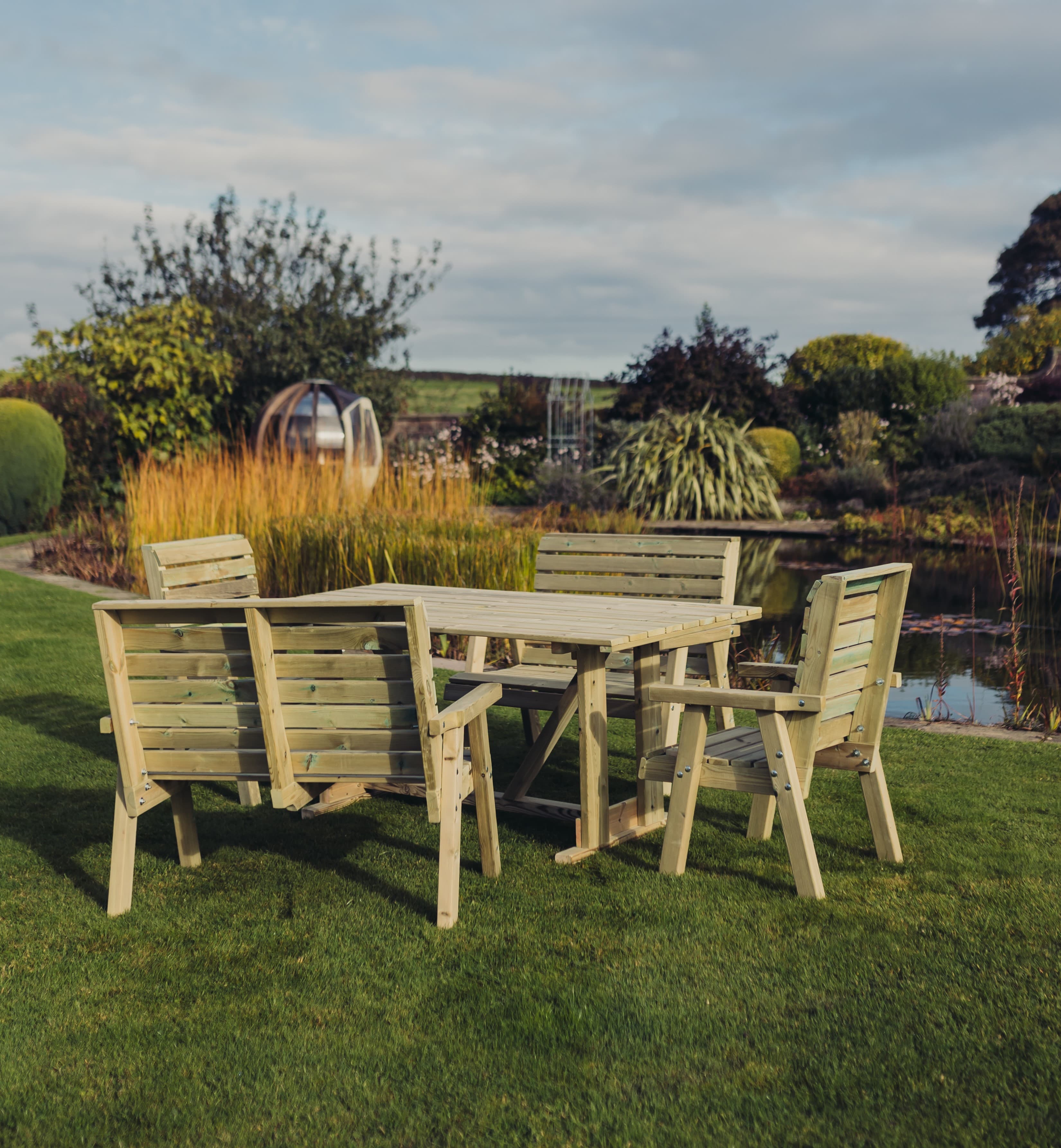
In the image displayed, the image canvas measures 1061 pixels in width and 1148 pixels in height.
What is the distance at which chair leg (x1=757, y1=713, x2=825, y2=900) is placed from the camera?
324 cm

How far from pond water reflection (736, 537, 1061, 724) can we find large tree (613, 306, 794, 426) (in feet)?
16.4

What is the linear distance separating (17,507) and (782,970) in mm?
15137

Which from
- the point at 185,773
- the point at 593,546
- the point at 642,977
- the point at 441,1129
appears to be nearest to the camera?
the point at 441,1129

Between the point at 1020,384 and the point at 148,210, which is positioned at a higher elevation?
the point at 148,210

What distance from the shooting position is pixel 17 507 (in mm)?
15695

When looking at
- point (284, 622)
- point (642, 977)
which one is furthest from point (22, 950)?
point (642, 977)

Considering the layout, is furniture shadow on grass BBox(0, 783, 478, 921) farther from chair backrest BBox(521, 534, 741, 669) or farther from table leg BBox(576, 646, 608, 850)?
chair backrest BBox(521, 534, 741, 669)

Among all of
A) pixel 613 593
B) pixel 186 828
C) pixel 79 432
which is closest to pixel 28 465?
pixel 79 432

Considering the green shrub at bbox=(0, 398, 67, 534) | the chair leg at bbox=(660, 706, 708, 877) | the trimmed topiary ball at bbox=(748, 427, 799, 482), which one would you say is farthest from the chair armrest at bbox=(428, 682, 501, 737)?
the trimmed topiary ball at bbox=(748, 427, 799, 482)

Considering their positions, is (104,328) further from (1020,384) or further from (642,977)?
(1020,384)

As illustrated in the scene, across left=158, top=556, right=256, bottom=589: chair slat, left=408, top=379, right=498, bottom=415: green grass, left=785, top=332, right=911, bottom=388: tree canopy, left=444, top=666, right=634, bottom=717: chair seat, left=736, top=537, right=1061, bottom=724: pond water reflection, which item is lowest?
left=736, top=537, right=1061, bottom=724: pond water reflection

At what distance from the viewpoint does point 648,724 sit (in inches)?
151

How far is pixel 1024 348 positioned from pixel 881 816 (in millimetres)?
33088

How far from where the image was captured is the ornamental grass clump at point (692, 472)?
17578 millimetres
